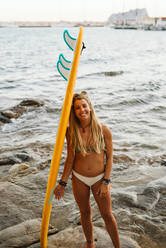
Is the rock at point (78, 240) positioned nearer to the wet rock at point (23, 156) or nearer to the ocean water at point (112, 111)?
the ocean water at point (112, 111)

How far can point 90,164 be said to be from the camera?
2.63 metres

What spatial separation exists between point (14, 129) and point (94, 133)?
626 cm

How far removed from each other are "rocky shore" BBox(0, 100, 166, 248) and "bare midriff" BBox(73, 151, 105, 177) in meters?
1.10

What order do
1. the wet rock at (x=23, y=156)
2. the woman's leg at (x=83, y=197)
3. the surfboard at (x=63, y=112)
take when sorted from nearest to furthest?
the surfboard at (x=63, y=112) < the woman's leg at (x=83, y=197) < the wet rock at (x=23, y=156)

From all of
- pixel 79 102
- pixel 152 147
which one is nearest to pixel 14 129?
pixel 152 147

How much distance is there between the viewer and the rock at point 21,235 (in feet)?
10.3

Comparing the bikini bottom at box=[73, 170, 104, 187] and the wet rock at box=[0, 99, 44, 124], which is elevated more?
the wet rock at box=[0, 99, 44, 124]

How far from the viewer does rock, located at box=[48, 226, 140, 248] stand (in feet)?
10.4

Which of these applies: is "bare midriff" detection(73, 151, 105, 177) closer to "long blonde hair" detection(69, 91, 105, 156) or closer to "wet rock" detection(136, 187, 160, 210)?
"long blonde hair" detection(69, 91, 105, 156)

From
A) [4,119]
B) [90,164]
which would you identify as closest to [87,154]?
[90,164]

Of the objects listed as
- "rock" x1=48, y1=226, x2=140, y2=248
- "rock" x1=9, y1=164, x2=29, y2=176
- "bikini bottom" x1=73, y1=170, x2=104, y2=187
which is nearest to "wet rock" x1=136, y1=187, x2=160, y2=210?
"rock" x1=48, y1=226, x2=140, y2=248

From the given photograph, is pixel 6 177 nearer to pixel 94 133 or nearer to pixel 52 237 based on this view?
pixel 52 237

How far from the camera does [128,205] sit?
416cm

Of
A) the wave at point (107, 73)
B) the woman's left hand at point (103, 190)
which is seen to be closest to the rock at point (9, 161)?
the woman's left hand at point (103, 190)
